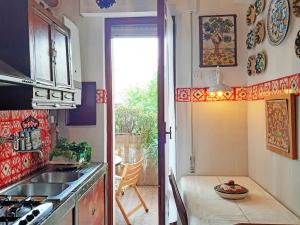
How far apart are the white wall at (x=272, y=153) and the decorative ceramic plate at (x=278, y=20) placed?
5cm

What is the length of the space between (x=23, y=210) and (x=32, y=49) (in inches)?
33.2

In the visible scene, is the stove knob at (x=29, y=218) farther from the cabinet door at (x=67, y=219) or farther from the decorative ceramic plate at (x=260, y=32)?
the decorative ceramic plate at (x=260, y=32)

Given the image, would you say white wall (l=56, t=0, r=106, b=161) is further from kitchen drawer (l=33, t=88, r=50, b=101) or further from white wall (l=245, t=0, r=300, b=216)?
white wall (l=245, t=0, r=300, b=216)

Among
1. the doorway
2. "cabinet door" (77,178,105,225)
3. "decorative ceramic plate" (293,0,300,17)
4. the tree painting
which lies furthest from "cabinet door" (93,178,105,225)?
the doorway

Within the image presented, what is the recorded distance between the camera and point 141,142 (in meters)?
4.87

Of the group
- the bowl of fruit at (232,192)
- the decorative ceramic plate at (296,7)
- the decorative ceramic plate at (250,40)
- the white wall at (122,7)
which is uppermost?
the white wall at (122,7)

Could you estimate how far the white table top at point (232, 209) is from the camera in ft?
5.34

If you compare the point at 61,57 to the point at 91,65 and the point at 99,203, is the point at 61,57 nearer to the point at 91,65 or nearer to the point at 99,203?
the point at 91,65

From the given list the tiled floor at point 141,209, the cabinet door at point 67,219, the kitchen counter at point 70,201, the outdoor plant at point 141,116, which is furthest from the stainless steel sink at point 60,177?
the outdoor plant at point 141,116

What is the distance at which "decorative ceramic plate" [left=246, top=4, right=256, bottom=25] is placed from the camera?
2559 mm

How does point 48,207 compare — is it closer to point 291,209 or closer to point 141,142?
point 291,209

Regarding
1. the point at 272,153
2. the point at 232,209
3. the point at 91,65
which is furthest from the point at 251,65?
the point at 91,65

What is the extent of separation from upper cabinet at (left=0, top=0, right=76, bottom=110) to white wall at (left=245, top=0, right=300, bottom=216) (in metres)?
1.44

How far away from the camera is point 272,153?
83.8 inches
